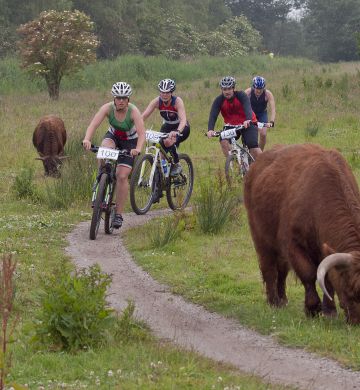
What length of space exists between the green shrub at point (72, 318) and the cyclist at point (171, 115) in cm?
667

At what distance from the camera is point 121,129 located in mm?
11836

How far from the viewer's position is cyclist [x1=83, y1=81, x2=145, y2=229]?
457 inches

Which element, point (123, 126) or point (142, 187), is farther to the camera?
point (142, 187)

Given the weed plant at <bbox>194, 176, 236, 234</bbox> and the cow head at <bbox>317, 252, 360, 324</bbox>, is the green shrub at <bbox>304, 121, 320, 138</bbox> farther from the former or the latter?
the cow head at <bbox>317, 252, 360, 324</bbox>

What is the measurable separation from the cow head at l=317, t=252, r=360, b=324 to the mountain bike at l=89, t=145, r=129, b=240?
4916 mm

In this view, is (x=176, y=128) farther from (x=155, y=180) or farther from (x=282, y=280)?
(x=282, y=280)

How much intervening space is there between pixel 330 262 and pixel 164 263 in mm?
3726

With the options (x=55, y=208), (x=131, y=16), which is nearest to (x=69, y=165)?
(x=55, y=208)

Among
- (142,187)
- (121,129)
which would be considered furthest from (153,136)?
(121,129)

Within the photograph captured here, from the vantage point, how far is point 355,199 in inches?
291

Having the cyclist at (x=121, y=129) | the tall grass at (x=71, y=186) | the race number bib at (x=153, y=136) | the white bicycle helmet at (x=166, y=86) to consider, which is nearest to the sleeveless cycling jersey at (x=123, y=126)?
the cyclist at (x=121, y=129)

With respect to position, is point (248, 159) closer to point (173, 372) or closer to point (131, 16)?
point (173, 372)

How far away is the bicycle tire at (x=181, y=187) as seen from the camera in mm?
13609

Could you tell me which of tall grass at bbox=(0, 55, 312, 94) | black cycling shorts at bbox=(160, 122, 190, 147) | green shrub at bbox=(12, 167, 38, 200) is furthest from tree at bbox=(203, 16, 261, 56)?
black cycling shorts at bbox=(160, 122, 190, 147)
